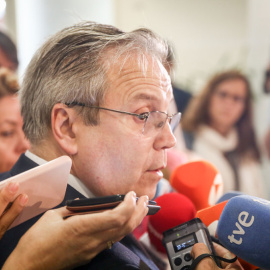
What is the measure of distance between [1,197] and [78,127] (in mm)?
327

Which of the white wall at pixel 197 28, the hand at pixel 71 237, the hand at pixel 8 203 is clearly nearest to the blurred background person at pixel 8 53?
the white wall at pixel 197 28

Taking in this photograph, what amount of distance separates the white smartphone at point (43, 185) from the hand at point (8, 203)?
0.02 meters

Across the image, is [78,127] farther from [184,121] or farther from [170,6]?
[170,6]

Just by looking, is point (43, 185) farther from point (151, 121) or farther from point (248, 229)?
point (248, 229)

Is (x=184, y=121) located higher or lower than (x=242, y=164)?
higher

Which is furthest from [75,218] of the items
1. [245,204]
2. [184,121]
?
[184,121]

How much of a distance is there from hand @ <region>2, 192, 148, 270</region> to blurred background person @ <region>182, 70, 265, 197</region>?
103 inches

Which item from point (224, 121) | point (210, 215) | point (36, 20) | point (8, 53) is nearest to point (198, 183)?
point (210, 215)

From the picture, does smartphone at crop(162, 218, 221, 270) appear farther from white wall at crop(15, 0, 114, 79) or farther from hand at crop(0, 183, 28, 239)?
white wall at crop(15, 0, 114, 79)

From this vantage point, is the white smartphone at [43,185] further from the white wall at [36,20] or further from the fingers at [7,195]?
the white wall at [36,20]

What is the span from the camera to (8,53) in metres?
2.54

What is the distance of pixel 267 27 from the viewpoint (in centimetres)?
325

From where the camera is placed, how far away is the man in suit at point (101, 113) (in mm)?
1076

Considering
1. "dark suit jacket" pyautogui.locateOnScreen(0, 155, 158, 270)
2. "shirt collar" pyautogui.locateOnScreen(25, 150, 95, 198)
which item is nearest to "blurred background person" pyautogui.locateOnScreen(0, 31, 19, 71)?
"shirt collar" pyautogui.locateOnScreen(25, 150, 95, 198)
